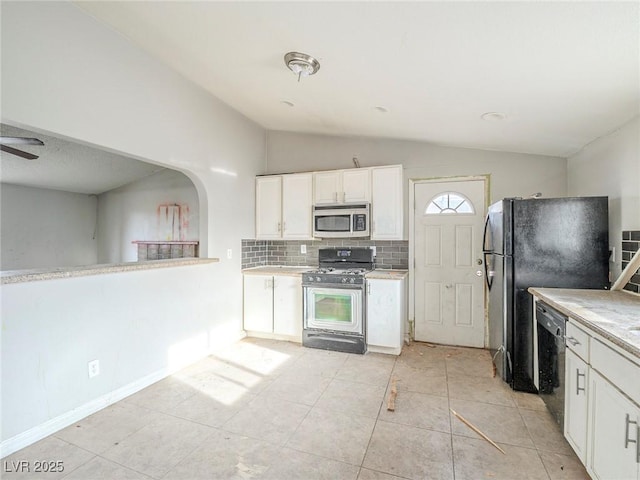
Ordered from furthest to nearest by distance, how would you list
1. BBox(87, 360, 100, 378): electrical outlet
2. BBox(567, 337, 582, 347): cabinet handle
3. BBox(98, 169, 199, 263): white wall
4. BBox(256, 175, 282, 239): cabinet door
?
BBox(98, 169, 199, 263): white wall
BBox(256, 175, 282, 239): cabinet door
BBox(87, 360, 100, 378): electrical outlet
BBox(567, 337, 582, 347): cabinet handle

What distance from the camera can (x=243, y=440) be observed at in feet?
6.48

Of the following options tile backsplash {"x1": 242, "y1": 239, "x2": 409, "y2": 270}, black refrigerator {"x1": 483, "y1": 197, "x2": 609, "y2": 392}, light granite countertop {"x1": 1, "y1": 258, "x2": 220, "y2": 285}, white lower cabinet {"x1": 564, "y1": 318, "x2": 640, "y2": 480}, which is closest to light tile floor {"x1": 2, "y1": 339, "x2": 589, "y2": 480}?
white lower cabinet {"x1": 564, "y1": 318, "x2": 640, "y2": 480}

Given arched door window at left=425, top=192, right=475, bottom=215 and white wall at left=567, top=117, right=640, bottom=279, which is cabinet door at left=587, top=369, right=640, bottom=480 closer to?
white wall at left=567, top=117, right=640, bottom=279

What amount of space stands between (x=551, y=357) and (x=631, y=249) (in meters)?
0.98

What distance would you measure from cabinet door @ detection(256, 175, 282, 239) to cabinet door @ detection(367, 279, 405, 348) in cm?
150

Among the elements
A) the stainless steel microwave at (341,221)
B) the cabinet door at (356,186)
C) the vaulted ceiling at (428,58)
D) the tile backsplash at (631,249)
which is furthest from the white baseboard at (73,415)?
the tile backsplash at (631,249)

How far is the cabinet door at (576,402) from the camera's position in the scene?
160 centimetres

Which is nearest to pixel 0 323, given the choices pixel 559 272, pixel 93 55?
pixel 93 55

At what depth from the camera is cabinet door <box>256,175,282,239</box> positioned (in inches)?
163

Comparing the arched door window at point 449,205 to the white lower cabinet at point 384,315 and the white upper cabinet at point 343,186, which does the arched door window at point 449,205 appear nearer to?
the white upper cabinet at point 343,186

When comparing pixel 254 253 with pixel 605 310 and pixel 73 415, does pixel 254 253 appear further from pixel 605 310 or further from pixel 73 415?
pixel 605 310

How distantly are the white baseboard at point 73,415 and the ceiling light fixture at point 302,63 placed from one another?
2.83 m

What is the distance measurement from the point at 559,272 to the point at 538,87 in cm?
142

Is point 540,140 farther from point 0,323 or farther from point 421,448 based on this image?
point 0,323
